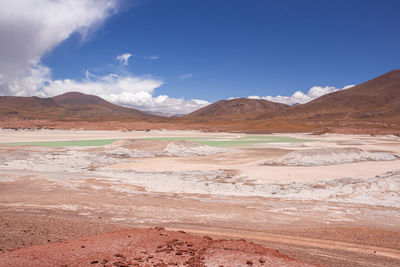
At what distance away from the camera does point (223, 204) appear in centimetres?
1157

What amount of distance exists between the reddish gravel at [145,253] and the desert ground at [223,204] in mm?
573

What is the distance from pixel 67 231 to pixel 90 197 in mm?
4569

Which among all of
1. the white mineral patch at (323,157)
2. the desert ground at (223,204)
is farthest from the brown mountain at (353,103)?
the desert ground at (223,204)

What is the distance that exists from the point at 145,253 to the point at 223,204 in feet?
20.5

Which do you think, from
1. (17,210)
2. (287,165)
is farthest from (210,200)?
(287,165)

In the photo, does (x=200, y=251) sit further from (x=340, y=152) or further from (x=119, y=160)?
(x=340, y=152)

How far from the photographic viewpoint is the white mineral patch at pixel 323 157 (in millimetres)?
22172

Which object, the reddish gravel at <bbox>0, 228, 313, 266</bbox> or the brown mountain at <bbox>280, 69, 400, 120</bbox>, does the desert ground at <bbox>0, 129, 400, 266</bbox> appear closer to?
the reddish gravel at <bbox>0, 228, 313, 266</bbox>

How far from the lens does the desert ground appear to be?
7.32m

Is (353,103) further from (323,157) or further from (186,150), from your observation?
(186,150)

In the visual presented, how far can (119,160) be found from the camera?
82.0ft

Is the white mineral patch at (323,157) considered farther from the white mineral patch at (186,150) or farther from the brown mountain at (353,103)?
the brown mountain at (353,103)

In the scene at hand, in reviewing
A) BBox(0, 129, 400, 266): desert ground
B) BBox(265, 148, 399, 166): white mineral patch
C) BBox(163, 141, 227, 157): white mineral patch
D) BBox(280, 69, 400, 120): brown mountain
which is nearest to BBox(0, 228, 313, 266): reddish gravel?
BBox(0, 129, 400, 266): desert ground

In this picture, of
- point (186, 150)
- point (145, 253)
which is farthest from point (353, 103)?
point (145, 253)
